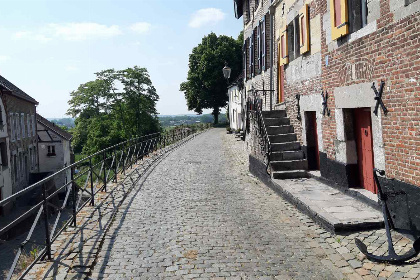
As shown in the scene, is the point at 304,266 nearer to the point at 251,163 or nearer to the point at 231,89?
the point at 251,163

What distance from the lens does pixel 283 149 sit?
1059 centimetres

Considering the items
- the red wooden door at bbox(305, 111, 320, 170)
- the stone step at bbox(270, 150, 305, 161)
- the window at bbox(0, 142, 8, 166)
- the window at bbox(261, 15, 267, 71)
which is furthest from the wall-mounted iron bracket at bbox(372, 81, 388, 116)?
the window at bbox(0, 142, 8, 166)

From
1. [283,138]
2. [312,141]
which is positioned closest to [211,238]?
[312,141]

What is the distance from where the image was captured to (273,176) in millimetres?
9562

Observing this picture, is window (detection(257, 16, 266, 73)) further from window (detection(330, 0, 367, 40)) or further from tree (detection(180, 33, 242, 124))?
tree (detection(180, 33, 242, 124))

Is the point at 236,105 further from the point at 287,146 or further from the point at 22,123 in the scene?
the point at 287,146

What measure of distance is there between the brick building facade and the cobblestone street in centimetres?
165

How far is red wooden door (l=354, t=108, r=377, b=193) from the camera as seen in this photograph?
706 cm

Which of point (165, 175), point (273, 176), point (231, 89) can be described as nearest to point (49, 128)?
point (231, 89)

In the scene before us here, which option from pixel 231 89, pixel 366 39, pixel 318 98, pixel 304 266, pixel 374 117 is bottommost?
pixel 304 266

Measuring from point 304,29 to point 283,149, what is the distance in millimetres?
3333

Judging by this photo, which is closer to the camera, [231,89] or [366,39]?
[366,39]

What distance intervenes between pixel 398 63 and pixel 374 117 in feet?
3.64

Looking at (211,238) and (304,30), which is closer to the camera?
(211,238)
